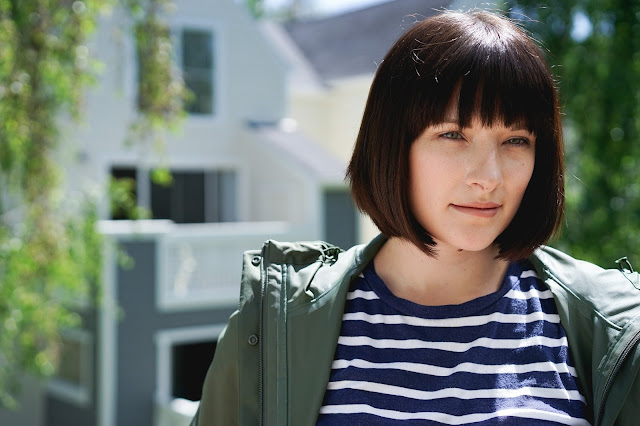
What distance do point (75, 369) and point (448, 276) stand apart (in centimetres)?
977

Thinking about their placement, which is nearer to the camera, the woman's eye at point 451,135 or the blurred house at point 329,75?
the woman's eye at point 451,135

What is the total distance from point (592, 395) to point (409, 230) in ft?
1.48

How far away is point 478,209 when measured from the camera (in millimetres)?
1448

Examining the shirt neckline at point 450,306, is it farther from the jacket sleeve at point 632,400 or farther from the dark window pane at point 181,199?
the dark window pane at point 181,199

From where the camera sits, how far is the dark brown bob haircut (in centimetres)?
142

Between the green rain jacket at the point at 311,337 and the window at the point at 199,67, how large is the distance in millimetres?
11761

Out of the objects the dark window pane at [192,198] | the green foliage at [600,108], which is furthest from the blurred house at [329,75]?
the green foliage at [600,108]

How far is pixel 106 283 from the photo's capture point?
9.48m

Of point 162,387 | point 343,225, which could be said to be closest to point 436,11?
point 162,387

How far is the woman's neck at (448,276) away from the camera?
155 centimetres

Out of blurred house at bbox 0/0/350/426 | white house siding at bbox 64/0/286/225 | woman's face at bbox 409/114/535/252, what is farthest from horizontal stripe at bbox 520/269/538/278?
white house siding at bbox 64/0/286/225

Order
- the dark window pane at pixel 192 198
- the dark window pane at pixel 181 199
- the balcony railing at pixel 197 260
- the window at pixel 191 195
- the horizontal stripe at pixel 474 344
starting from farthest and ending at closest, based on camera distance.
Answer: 1. the dark window pane at pixel 192 198
2. the dark window pane at pixel 181 199
3. the window at pixel 191 195
4. the balcony railing at pixel 197 260
5. the horizontal stripe at pixel 474 344

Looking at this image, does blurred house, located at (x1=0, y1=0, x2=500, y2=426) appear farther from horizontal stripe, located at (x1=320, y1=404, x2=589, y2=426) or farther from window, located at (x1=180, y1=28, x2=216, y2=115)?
horizontal stripe, located at (x1=320, y1=404, x2=589, y2=426)

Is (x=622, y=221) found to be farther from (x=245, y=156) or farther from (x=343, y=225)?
(x=245, y=156)
